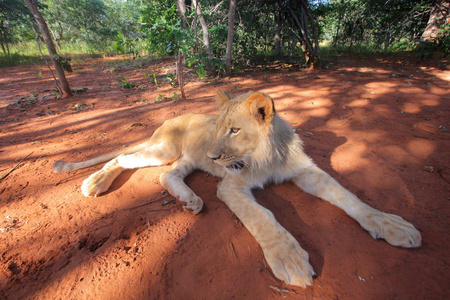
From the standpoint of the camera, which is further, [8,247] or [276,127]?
[276,127]

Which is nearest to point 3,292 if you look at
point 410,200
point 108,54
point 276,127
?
point 276,127

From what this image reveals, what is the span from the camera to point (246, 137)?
2102 mm

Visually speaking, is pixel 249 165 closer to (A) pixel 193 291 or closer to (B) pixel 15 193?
(A) pixel 193 291

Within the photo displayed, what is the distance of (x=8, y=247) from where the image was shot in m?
1.90

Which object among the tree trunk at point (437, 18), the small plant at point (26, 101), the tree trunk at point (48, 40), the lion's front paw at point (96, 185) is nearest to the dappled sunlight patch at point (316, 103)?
the lion's front paw at point (96, 185)

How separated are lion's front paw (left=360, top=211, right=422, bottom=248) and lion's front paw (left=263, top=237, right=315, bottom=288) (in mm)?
697

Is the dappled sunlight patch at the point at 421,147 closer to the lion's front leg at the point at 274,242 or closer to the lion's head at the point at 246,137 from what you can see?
the lion's head at the point at 246,137

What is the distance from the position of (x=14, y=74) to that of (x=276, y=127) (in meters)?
16.6

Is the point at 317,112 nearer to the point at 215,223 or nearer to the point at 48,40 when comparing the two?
the point at 215,223

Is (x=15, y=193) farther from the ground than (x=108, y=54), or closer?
closer

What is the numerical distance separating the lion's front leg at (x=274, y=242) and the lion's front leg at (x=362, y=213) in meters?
0.69

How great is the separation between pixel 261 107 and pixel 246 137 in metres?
0.34

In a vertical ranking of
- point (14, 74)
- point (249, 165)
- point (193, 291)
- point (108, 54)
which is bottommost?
point (193, 291)

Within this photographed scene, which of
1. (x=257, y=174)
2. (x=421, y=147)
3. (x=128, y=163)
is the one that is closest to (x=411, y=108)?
(x=421, y=147)
